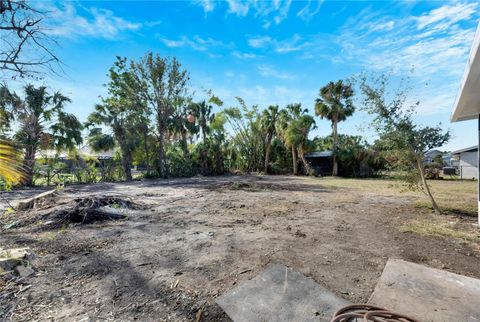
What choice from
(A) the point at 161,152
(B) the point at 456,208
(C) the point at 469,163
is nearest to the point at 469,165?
(C) the point at 469,163

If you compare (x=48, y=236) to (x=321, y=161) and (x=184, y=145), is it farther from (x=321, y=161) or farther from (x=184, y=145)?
(x=321, y=161)

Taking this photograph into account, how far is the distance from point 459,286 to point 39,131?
17.7 metres

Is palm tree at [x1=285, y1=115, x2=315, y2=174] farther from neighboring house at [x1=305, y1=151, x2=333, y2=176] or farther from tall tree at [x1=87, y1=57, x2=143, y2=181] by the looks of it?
tall tree at [x1=87, y1=57, x2=143, y2=181]

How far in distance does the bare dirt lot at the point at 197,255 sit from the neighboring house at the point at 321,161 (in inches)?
626

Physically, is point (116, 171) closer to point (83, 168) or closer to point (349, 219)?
point (83, 168)

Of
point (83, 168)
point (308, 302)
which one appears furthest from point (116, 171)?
point (308, 302)

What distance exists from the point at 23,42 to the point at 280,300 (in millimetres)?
→ 4868

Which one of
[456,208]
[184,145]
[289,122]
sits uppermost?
[289,122]

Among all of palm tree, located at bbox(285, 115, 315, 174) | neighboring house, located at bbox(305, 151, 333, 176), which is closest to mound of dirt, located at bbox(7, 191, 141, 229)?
→ palm tree, located at bbox(285, 115, 315, 174)

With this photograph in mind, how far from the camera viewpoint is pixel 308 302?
2236 millimetres

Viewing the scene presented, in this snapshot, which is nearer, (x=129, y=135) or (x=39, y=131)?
(x=39, y=131)

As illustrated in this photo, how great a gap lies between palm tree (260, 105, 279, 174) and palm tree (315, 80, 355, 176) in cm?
415

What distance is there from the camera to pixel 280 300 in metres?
2.28

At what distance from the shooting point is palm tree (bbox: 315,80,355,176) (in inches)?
798
